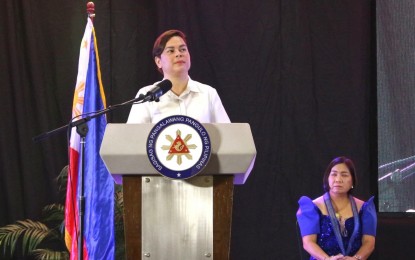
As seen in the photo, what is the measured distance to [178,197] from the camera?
2.23 meters

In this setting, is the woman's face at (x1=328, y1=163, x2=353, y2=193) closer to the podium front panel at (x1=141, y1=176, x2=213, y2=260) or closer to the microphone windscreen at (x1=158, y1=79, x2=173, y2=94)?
the microphone windscreen at (x1=158, y1=79, x2=173, y2=94)

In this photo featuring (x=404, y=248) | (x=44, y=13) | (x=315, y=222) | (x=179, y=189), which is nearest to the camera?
(x=179, y=189)

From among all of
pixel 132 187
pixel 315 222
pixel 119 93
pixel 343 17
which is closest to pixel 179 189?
pixel 132 187

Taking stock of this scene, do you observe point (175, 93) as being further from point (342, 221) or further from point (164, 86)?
point (342, 221)

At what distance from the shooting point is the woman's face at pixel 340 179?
14.3 ft

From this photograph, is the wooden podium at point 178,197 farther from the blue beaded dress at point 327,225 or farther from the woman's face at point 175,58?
the blue beaded dress at point 327,225

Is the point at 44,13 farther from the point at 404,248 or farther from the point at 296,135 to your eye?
the point at 404,248

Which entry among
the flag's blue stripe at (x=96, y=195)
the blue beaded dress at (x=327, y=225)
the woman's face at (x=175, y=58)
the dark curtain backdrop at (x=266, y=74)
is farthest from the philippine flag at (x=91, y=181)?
the woman's face at (x=175, y=58)

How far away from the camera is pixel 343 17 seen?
5078 mm

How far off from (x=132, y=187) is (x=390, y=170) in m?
3.13

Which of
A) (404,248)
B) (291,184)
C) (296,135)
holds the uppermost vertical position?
(296,135)

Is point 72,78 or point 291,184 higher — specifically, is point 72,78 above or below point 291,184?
above

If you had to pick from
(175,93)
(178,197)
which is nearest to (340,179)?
(175,93)

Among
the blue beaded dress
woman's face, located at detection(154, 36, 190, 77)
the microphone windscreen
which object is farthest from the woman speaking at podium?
the blue beaded dress
